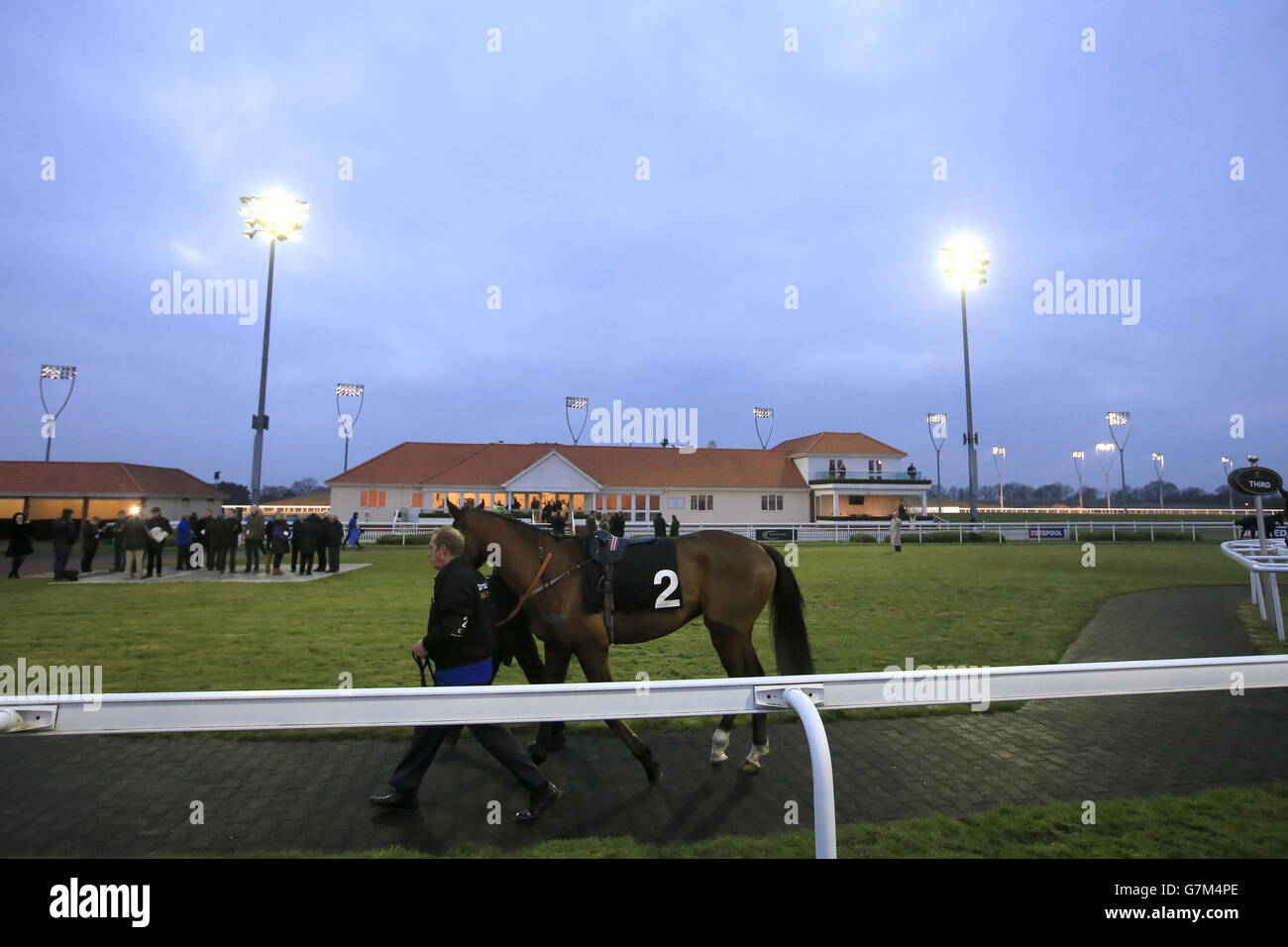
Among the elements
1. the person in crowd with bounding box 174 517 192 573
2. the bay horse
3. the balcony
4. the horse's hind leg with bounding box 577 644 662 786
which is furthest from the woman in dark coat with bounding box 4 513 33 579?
the balcony

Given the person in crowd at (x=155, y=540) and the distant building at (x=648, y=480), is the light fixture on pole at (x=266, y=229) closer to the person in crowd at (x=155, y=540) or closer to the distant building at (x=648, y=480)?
the person in crowd at (x=155, y=540)

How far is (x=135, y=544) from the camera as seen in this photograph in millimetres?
15984

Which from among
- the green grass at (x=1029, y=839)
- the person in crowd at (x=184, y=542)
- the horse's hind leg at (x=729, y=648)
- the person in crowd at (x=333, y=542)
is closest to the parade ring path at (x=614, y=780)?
the green grass at (x=1029, y=839)

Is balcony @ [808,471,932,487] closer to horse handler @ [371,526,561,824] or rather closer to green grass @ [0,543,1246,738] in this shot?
green grass @ [0,543,1246,738]

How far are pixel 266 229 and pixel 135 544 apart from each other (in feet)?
38.0

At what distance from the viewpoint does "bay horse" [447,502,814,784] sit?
4.59m

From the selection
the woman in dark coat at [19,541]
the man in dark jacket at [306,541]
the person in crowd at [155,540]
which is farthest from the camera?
the man in dark jacket at [306,541]

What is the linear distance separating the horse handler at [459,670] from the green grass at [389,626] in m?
1.76

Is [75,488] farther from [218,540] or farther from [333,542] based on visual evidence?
[333,542]

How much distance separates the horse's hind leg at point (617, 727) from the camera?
14.3ft

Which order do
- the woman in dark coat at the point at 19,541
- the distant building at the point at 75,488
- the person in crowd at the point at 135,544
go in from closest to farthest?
1. the person in crowd at the point at 135,544
2. the woman in dark coat at the point at 19,541
3. the distant building at the point at 75,488

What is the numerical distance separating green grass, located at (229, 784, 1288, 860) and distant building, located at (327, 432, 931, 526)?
4047 centimetres

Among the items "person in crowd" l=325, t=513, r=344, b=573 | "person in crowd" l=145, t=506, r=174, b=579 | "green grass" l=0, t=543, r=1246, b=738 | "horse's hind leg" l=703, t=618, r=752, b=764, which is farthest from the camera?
"person in crowd" l=325, t=513, r=344, b=573
